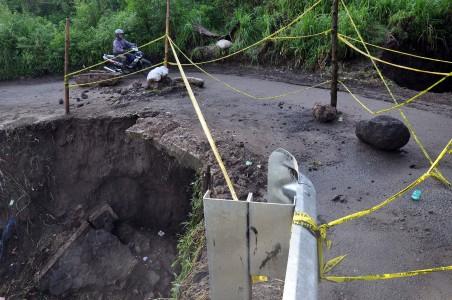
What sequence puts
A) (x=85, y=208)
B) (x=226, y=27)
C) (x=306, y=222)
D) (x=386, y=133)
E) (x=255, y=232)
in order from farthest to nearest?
1. (x=226, y=27)
2. (x=85, y=208)
3. (x=386, y=133)
4. (x=255, y=232)
5. (x=306, y=222)

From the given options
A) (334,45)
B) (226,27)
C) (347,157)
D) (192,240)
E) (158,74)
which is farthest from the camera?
(226,27)

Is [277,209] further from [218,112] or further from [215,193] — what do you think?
[218,112]

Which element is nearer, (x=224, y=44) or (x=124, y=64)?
(x=124, y=64)

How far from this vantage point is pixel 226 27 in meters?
12.5

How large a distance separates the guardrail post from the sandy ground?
4.66 feet

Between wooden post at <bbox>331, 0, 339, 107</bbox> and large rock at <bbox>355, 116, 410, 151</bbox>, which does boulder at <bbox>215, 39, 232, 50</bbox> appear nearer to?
wooden post at <bbox>331, 0, 339, 107</bbox>

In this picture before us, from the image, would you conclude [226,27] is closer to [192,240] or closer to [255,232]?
[192,240]

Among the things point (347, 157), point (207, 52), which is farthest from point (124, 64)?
point (347, 157)

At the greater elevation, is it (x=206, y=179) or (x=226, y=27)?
(x=226, y=27)

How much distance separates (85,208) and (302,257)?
6602 mm

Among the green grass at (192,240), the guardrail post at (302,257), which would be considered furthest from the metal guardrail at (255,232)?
the green grass at (192,240)

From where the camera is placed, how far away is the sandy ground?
3.64 metres

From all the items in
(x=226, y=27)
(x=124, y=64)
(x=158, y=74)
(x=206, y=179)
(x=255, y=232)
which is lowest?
(x=206, y=179)

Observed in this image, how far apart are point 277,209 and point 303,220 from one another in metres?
0.16
